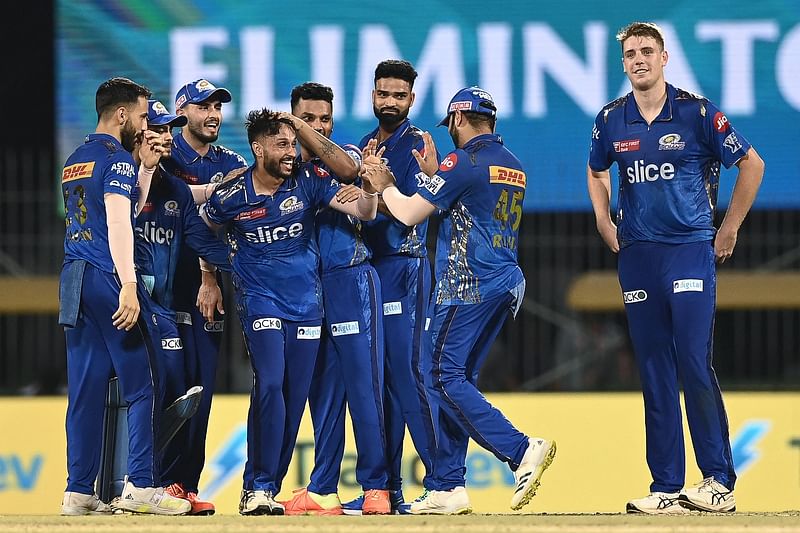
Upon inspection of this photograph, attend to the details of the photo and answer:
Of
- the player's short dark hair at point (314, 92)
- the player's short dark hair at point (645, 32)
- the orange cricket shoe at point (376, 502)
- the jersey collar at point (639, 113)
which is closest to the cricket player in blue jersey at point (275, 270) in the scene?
the orange cricket shoe at point (376, 502)

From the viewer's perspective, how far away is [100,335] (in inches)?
278

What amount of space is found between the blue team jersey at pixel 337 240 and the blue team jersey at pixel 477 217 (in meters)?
0.57

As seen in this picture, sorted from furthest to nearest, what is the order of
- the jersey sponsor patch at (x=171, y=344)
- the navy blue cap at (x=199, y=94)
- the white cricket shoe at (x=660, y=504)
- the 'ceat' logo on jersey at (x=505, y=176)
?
the navy blue cap at (x=199, y=94) < the jersey sponsor patch at (x=171, y=344) < the 'ceat' logo on jersey at (x=505, y=176) < the white cricket shoe at (x=660, y=504)

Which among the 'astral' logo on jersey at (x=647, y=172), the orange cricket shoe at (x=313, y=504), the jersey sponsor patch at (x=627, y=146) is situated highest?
the jersey sponsor patch at (x=627, y=146)

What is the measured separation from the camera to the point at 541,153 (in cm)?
1308

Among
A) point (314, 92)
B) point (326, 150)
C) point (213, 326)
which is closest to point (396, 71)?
point (314, 92)

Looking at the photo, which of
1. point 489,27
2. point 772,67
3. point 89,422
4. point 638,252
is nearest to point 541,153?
point 489,27

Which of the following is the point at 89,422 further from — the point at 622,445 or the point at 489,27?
the point at 489,27

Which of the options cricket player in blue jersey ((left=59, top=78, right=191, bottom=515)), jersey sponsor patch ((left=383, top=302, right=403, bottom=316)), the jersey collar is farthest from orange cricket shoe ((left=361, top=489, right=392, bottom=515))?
the jersey collar

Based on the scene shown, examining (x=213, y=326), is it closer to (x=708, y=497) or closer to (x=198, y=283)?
(x=198, y=283)

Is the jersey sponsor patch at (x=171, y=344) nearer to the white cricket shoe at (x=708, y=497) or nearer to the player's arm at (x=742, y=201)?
the white cricket shoe at (x=708, y=497)

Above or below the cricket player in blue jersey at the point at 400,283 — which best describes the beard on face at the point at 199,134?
above

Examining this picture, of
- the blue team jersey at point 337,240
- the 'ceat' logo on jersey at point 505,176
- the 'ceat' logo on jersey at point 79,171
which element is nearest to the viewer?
the 'ceat' logo on jersey at point 79,171

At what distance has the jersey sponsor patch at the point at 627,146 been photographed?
7.12m
